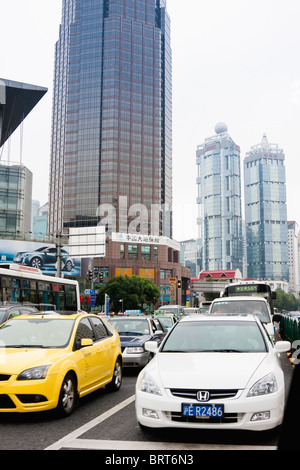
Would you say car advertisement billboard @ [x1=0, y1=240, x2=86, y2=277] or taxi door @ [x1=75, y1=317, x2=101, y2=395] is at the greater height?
car advertisement billboard @ [x1=0, y1=240, x2=86, y2=277]

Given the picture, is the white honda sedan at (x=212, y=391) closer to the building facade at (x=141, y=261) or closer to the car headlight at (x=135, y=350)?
the car headlight at (x=135, y=350)

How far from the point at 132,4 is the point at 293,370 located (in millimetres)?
153718

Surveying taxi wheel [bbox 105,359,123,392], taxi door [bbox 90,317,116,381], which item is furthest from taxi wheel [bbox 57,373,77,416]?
taxi wheel [bbox 105,359,123,392]

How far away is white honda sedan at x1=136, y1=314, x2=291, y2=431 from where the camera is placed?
4.91 meters

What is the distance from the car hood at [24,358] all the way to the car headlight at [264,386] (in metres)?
2.83

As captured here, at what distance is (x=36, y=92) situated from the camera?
66250mm

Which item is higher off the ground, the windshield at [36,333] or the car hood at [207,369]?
the windshield at [36,333]

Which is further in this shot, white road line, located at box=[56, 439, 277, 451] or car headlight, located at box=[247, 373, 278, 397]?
car headlight, located at box=[247, 373, 278, 397]

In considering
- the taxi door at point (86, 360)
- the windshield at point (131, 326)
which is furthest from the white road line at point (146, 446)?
the windshield at point (131, 326)

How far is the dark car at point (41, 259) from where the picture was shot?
68181mm

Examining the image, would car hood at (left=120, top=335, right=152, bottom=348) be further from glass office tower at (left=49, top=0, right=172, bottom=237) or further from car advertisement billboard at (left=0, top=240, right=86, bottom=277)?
glass office tower at (left=49, top=0, right=172, bottom=237)

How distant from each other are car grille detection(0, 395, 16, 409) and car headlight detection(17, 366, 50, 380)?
0.28 meters

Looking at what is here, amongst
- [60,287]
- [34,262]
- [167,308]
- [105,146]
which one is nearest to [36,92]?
[34,262]

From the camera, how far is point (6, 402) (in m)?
6.03
